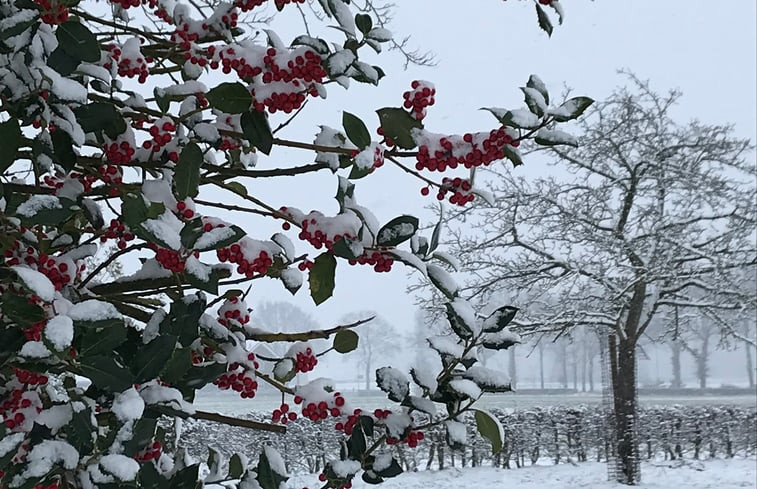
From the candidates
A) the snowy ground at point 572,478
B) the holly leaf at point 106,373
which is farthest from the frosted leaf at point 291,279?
the snowy ground at point 572,478

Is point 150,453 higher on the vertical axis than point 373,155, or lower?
lower

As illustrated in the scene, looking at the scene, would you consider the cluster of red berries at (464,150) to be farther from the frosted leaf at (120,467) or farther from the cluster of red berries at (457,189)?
the frosted leaf at (120,467)

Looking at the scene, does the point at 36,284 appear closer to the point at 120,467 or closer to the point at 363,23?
the point at 120,467

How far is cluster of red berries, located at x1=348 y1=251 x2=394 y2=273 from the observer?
0.81 metres

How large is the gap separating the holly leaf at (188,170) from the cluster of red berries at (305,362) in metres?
0.41

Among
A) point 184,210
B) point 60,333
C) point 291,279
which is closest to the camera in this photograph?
point 60,333

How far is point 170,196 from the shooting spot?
784mm

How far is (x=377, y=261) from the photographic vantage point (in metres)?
0.83

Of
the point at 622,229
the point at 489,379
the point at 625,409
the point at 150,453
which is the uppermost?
the point at 622,229

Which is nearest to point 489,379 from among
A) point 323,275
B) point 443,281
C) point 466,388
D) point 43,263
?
point 466,388

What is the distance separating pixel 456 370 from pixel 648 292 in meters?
8.64

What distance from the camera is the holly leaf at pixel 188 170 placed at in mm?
732

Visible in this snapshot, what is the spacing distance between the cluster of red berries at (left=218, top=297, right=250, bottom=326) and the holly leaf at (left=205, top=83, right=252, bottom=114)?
14.7 inches

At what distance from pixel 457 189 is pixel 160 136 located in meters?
0.42
